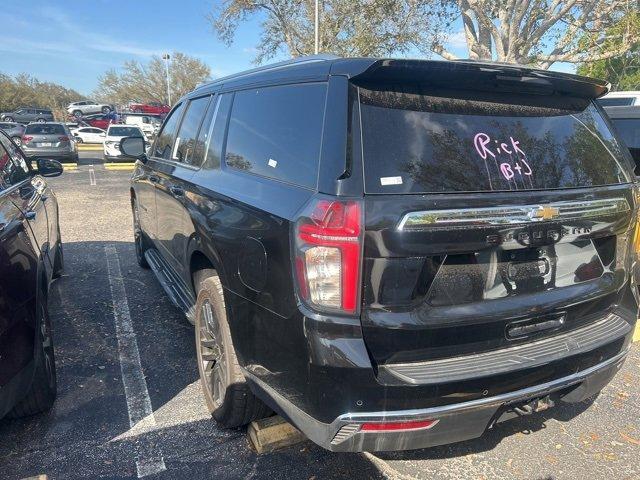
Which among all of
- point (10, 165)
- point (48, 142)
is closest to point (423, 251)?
point (10, 165)

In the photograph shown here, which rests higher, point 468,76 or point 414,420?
point 468,76

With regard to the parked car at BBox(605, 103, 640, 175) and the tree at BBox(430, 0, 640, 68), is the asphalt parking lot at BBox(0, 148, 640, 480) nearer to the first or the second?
the parked car at BBox(605, 103, 640, 175)

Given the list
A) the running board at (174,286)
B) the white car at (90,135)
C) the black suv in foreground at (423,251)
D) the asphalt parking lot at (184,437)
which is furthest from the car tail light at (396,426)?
the white car at (90,135)

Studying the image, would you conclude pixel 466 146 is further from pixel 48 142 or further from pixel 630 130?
pixel 48 142

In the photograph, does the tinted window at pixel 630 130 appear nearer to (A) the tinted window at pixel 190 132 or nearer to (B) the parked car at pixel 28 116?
(A) the tinted window at pixel 190 132

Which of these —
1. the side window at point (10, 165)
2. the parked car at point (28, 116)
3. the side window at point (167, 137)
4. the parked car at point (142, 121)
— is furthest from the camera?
the parked car at point (28, 116)

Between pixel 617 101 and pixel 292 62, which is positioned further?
pixel 617 101

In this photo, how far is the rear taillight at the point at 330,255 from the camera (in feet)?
5.75

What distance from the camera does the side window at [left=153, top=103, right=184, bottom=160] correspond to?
4.11m

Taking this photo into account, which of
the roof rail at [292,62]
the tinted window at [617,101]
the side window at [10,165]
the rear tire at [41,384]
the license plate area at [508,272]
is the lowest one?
the rear tire at [41,384]

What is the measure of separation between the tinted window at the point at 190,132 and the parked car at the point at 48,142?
1637 cm

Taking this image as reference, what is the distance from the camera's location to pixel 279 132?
233 cm

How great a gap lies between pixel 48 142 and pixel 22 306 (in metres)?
17.9

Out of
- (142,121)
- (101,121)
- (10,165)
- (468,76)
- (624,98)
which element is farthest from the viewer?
(101,121)
